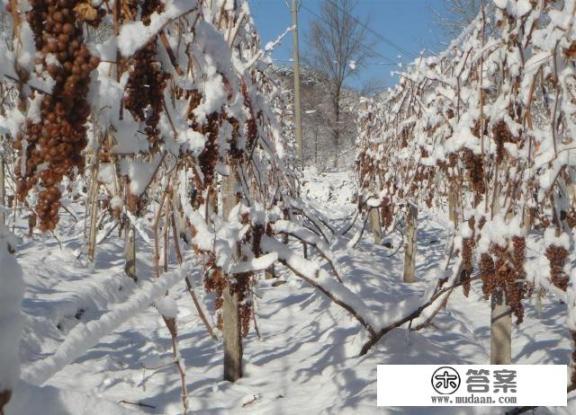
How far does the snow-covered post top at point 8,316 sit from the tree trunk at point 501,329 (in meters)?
→ 3.52

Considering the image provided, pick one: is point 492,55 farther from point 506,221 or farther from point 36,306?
point 36,306

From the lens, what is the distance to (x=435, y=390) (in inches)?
141

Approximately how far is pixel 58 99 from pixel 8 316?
1.35 feet

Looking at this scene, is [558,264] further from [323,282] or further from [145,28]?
[145,28]

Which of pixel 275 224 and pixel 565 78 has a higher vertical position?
pixel 565 78

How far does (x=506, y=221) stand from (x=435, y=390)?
1321 mm

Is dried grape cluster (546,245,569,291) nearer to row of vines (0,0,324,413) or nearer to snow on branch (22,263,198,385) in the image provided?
row of vines (0,0,324,413)

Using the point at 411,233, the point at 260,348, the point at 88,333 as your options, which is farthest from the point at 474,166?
the point at 411,233

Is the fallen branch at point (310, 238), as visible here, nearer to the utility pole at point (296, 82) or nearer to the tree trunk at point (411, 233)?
the tree trunk at point (411, 233)

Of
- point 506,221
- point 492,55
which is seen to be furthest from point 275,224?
point 492,55

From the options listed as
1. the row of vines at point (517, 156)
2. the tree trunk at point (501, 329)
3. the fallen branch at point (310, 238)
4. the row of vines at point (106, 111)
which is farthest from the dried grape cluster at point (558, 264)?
the row of vines at point (106, 111)

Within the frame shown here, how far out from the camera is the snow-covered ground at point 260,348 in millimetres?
3557

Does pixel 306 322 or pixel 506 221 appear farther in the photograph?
pixel 306 322

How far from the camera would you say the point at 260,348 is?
5344 mm
